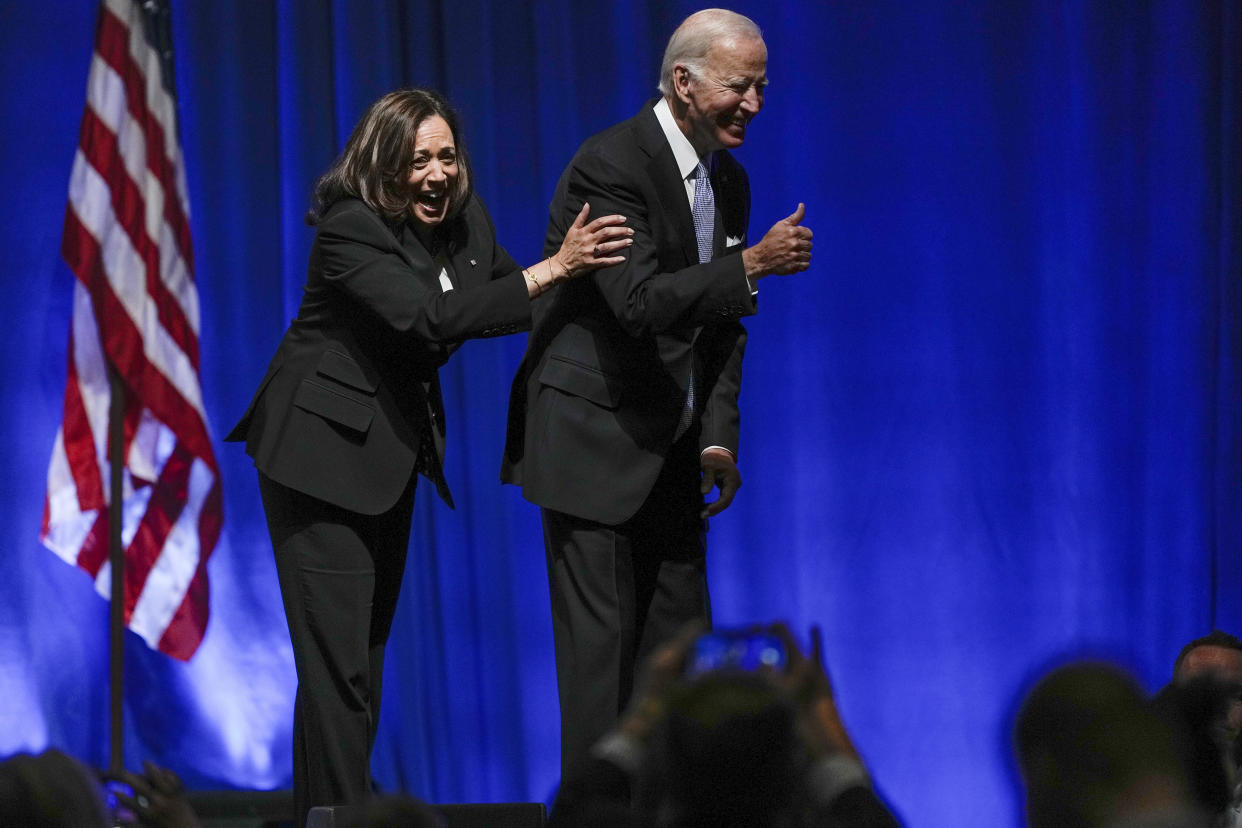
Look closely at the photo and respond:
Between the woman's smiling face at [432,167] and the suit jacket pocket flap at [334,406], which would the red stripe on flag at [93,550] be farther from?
the woman's smiling face at [432,167]

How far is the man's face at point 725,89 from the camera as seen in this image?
Answer: 296cm

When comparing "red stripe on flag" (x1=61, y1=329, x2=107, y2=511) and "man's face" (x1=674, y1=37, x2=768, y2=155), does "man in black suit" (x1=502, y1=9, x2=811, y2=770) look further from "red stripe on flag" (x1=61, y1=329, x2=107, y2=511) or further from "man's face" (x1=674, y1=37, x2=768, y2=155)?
"red stripe on flag" (x1=61, y1=329, x2=107, y2=511)

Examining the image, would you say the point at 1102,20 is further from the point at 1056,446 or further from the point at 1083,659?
the point at 1083,659

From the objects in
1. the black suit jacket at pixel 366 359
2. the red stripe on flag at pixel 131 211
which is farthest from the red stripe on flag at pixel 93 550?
the black suit jacket at pixel 366 359

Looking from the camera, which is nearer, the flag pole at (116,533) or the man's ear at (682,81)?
the man's ear at (682,81)

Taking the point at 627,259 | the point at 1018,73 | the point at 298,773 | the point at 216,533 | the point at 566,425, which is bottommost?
the point at 298,773

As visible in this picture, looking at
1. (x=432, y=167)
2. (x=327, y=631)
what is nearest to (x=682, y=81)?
(x=432, y=167)

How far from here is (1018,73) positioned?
14.0 ft

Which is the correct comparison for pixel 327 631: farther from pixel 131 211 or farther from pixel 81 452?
pixel 131 211

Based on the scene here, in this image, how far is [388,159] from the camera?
3.03m

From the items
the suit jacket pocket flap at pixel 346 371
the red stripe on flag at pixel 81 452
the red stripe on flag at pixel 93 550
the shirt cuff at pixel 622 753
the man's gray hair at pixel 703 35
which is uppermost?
the man's gray hair at pixel 703 35

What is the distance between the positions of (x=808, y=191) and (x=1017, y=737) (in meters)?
3.10

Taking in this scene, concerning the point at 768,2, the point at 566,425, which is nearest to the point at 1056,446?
the point at 768,2

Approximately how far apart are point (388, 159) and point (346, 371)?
43cm
